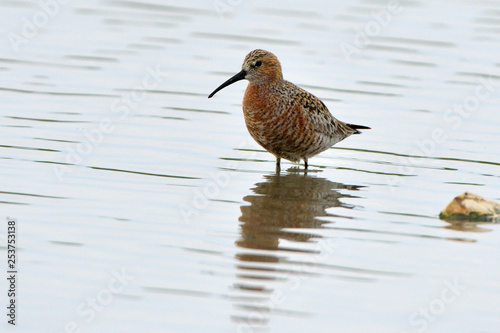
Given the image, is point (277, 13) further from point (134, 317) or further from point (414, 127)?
point (134, 317)

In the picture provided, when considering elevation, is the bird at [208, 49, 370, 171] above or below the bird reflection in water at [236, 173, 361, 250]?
above

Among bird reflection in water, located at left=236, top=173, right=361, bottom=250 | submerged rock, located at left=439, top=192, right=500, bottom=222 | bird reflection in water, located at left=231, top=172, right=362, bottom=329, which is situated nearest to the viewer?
bird reflection in water, located at left=231, top=172, right=362, bottom=329

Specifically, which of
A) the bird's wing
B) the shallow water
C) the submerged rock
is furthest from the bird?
the submerged rock

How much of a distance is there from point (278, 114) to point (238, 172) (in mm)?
892

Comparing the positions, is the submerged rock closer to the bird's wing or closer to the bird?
the bird

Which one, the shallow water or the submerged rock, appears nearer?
the shallow water

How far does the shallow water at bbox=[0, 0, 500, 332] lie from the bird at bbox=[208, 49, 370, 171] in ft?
1.23

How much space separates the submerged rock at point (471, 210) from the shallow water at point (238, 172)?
18 centimetres

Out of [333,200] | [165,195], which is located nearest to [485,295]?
[333,200]

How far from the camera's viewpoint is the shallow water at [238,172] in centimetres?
734

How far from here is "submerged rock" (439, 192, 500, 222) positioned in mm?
9539

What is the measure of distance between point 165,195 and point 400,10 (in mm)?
11601

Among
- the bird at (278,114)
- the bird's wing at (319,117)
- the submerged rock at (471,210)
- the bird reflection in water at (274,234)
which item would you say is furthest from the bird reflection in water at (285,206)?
the submerged rock at (471,210)

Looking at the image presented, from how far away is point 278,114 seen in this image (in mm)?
11898
